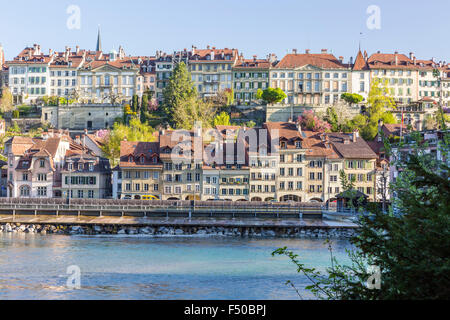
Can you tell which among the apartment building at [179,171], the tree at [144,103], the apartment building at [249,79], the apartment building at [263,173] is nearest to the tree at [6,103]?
the tree at [144,103]

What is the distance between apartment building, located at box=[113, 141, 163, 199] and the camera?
61.4m

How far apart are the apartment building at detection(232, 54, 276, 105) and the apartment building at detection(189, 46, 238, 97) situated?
1.14 metres

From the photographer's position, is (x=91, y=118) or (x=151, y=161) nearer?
(x=151, y=161)

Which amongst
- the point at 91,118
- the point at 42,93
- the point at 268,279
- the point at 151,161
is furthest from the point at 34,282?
the point at 42,93

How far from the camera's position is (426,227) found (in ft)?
35.7

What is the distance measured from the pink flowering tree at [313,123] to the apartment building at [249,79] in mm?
13088

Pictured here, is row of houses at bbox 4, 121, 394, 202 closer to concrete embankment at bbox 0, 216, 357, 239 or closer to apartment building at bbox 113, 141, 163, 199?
apartment building at bbox 113, 141, 163, 199

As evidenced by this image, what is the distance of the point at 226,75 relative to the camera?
98500mm

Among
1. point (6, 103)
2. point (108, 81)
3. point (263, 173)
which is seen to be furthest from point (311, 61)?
point (6, 103)

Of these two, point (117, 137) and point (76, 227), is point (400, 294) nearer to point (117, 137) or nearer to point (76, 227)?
point (76, 227)

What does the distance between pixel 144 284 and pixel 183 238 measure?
17116mm

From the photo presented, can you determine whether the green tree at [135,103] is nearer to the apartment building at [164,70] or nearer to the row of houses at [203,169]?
the apartment building at [164,70]

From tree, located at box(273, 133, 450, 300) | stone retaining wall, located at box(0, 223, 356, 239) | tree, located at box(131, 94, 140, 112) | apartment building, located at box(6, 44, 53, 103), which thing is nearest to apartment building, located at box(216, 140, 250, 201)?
stone retaining wall, located at box(0, 223, 356, 239)

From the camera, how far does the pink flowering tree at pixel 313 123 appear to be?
8146cm
